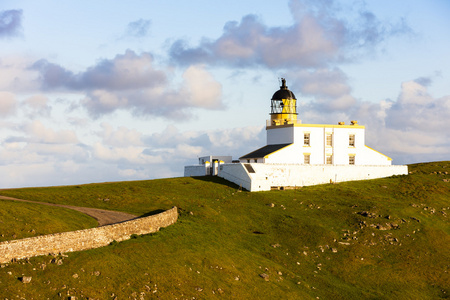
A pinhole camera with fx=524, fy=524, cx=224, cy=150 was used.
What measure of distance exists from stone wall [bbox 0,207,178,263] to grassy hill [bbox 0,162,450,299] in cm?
82

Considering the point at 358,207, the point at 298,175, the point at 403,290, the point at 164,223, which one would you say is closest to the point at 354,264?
the point at 403,290

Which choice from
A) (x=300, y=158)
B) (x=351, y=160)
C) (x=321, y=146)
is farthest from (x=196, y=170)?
(x=351, y=160)

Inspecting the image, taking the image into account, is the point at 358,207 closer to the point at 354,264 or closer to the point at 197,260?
the point at 354,264

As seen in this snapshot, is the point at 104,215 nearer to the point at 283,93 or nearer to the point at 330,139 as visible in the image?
the point at 330,139

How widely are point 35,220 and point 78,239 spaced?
21.2 feet

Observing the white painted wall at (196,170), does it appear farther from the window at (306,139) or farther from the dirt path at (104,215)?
the dirt path at (104,215)

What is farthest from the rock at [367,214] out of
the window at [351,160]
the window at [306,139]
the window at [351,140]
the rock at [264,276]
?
the window at [351,140]

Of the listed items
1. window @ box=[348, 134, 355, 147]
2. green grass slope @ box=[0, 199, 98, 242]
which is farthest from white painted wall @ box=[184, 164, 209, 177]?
green grass slope @ box=[0, 199, 98, 242]

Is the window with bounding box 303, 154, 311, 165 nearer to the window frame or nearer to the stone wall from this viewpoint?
the window frame

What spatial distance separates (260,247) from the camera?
179ft

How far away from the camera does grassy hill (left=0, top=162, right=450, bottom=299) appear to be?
38.6 m

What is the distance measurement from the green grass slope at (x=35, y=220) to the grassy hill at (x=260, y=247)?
1539 millimetres

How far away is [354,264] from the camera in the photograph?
5428 centimetres

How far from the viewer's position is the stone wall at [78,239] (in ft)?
122
